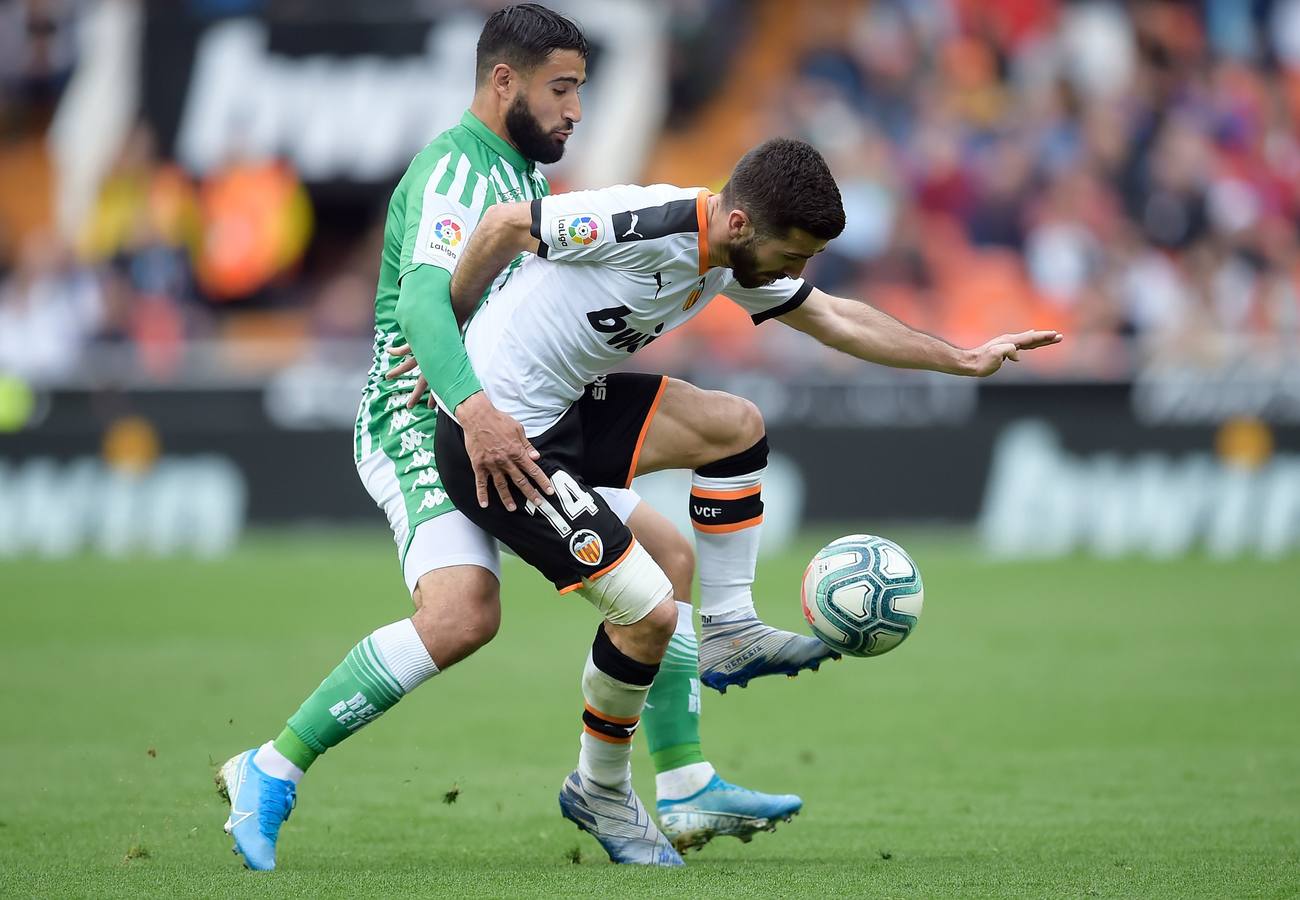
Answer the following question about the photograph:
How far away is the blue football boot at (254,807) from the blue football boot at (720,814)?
1284 mm

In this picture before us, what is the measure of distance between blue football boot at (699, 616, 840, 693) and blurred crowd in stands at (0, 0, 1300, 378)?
9869 mm

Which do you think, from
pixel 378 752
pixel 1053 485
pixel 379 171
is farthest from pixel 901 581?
pixel 379 171

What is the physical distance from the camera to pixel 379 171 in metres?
20.0

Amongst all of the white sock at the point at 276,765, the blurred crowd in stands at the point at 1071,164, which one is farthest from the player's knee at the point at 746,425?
the blurred crowd in stands at the point at 1071,164

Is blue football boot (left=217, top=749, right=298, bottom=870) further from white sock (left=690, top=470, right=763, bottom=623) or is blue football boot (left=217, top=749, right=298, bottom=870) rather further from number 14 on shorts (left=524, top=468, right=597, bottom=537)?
white sock (left=690, top=470, right=763, bottom=623)

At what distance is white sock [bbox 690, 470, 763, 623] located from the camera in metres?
5.82

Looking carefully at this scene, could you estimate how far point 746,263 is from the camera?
16.6 feet

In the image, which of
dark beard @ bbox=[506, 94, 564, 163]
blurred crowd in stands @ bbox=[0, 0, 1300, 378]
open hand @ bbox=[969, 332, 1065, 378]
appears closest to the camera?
open hand @ bbox=[969, 332, 1065, 378]

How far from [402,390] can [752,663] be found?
1.48 meters

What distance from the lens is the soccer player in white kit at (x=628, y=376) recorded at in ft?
16.6

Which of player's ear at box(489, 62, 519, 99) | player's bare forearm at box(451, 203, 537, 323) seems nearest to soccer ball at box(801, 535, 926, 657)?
player's bare forearm at box(451, 203, 537, 323)

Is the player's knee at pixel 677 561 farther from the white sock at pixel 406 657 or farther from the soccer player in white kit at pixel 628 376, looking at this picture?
the white sock at pixel 406 657

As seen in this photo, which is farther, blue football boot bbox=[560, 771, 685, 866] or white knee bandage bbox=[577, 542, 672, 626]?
blue football boot bbox=[560, 771, 685, 866]

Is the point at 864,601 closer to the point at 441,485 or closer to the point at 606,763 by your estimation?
the point at 606,763
